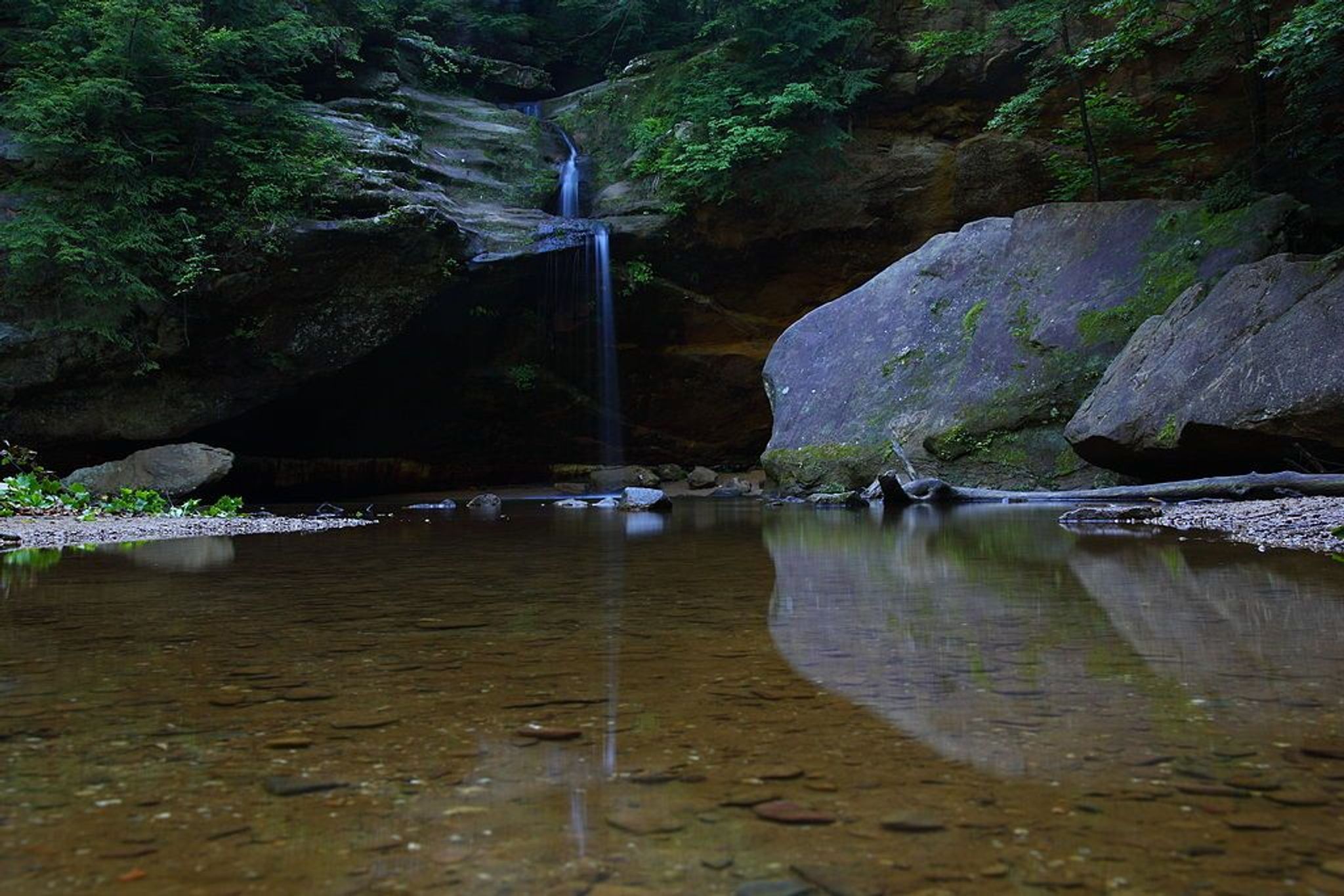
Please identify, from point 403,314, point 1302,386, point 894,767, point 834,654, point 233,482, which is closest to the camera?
point 894,767

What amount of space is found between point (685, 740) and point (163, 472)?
13.4 meters

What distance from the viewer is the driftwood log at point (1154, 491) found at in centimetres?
671

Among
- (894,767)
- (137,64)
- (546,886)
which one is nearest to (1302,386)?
(894,767)

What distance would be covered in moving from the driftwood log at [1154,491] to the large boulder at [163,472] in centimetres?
977

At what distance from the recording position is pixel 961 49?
16.0 m

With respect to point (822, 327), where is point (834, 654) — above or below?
below

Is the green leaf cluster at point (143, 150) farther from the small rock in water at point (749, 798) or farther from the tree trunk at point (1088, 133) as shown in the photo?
the small rock in water at point (749, 798)

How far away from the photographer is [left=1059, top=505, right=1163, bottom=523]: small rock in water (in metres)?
6.86

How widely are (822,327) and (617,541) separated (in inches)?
325

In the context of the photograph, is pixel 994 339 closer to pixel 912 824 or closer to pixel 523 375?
pixel 523 375

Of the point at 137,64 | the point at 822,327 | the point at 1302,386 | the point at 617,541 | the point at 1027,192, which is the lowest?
the point at 617,541

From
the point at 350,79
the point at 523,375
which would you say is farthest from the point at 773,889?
the point at 350,79

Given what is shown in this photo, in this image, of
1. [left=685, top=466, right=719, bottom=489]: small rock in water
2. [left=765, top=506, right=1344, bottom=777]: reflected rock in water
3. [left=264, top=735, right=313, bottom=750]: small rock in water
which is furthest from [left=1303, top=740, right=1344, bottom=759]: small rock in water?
[left=685, top=466, right=719, bottom=489]: small rock in water

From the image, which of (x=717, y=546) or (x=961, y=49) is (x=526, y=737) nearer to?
(x=717, y=546)
